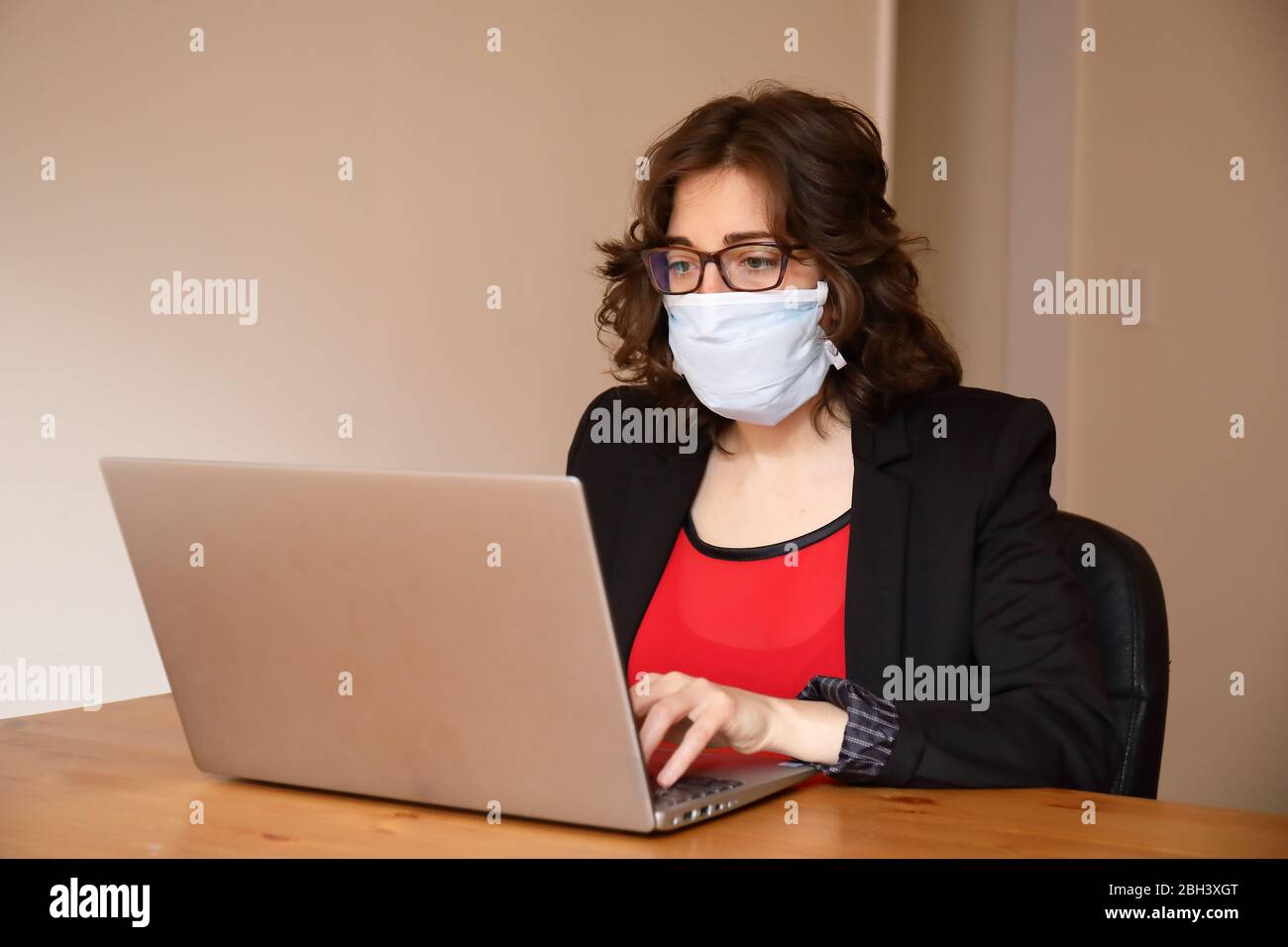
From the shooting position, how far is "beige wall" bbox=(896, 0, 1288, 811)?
3283 mm

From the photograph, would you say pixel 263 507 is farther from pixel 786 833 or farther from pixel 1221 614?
pixel 1221 614

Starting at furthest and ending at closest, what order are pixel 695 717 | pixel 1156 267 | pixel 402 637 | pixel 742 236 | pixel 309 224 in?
pixel 1156 267 < pixel 309 224 < pixel 742 236 < pixel 695 717 < pixel 402 637

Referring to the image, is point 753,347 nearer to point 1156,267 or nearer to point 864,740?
point 864,740

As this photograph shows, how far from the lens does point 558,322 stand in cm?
289

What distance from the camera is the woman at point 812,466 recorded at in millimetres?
1507

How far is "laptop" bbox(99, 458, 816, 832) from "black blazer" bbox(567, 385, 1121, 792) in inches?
9.5

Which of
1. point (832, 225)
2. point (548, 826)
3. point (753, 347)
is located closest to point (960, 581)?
point (753, 347)

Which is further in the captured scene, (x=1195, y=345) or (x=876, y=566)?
(x=1195, y=345)

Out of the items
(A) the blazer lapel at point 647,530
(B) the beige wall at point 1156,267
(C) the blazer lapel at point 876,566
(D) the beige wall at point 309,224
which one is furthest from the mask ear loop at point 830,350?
(B) the beige wall at point 1156,267

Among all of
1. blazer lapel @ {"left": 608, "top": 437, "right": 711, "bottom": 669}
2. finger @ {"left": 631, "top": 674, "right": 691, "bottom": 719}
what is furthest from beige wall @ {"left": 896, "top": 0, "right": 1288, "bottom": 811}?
finger @ {"left": 631, "top": 674, "right": 691, "bottom": 719}

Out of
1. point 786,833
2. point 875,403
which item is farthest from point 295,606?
point 875,403

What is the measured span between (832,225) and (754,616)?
1.68ft

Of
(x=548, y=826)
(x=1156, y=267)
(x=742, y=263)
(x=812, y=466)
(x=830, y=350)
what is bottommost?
(x=548, y=826)

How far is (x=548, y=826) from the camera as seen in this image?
0.99 meters
